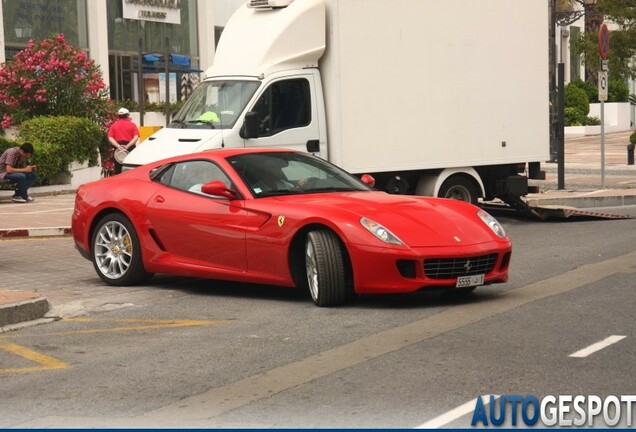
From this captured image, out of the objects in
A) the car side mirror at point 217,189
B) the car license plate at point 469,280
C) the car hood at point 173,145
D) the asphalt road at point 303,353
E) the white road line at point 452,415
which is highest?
the car hood at point 173,145

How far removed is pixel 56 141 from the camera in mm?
26531

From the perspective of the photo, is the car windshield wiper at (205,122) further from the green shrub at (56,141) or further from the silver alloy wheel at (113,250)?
the green shrub at (56,141)

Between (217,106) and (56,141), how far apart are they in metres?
9.86

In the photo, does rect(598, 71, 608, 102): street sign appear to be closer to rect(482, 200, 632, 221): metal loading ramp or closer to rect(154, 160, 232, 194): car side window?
rect(482, 200, 632, 221): metal loading ramp

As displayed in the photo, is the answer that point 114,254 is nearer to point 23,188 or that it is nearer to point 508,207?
point 508,207

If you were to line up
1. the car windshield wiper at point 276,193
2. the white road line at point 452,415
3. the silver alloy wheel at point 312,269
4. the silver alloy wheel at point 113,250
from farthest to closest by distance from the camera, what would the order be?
1. the silver alloy wheel at point 113,250
2. the car windshield wiper at point 276,193
3. the silver alloy wheel at point 312,269
4. the white road line at point 452,415

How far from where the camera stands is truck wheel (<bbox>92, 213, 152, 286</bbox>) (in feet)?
40.7

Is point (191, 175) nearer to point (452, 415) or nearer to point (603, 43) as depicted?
point (452, 415)

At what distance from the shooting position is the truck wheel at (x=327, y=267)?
10633 millimetres

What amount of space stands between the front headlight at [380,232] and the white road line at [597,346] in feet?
7.20

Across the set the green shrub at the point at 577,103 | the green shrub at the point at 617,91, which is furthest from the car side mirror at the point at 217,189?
the green shrub at the point at 617,91

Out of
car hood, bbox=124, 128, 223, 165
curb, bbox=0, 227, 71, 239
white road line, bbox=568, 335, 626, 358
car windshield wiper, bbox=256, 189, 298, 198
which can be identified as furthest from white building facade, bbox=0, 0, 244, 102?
white road line, bbox=568, 335, 626, 358

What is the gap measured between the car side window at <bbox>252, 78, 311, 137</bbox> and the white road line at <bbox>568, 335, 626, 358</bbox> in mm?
9061

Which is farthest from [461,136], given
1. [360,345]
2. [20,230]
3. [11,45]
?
[11,45]
